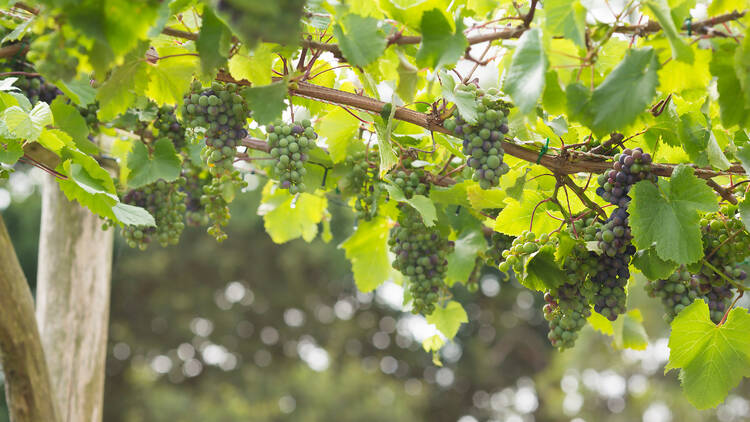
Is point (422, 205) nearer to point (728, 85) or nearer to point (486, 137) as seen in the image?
point (486, 137)

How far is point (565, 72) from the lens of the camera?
115cm

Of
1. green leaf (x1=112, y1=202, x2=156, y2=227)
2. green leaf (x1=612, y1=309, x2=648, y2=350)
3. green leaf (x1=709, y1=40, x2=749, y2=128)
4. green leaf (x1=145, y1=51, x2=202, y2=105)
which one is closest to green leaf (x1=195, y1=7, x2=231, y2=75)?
green leaf (x1=145, y1=51, x2=202, y2=105)

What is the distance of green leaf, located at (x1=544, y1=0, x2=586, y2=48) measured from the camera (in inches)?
41.1

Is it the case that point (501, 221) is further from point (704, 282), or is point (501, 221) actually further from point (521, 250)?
point (704, 282)

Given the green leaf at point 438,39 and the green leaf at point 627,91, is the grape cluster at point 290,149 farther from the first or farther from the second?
the green leaf at point 627,91

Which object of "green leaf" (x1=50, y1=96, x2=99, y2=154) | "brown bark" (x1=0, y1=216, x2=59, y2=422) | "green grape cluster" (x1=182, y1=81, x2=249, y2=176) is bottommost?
"brown bark" (x1=0, y1=216, x2=59, y2=422)

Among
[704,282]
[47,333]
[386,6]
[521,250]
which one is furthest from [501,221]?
[47,333]

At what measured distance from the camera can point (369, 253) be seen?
2.05m

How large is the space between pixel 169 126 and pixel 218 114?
1.53 feet

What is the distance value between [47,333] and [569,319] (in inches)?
63.6

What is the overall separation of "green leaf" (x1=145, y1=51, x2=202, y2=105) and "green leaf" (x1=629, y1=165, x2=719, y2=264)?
0.89 m

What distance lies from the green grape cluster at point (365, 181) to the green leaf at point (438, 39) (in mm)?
618

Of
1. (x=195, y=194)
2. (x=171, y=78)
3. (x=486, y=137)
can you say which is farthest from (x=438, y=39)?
(x=195, y=194)

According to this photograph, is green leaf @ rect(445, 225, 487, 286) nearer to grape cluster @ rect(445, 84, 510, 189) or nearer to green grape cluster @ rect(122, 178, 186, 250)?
grape cluster @ rect(445, 84, 510, 189)
